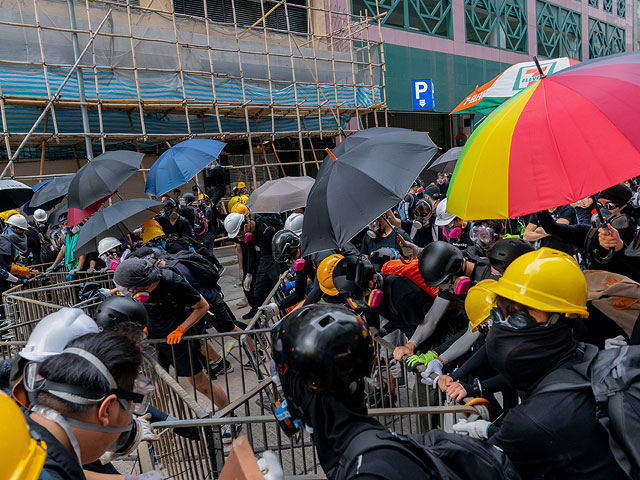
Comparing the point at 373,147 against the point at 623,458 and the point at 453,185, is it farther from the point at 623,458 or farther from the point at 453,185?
the point at 623,458

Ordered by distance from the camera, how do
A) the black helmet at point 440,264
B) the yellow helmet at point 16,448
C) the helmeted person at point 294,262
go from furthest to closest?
the helmeted person at point 294,262 < the black helmet at point 440,264 < the yellow helmet at point 16,448

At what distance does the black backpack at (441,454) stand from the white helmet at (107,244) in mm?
5295

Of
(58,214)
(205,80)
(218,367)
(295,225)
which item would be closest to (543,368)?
(295,225)

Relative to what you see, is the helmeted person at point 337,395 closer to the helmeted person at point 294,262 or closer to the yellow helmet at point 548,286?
the yellow helmet at point 548,286

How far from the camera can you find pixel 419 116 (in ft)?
72.1

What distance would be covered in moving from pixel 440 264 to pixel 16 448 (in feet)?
8.61

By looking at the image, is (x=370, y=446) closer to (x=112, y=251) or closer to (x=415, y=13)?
(x=112, y=251)

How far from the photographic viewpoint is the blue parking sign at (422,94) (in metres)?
19.1

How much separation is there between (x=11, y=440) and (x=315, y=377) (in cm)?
78

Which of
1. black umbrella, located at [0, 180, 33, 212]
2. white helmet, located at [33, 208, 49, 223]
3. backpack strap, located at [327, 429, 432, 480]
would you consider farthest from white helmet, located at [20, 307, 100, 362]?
white helmet, located at [33, 208, 49, 223]

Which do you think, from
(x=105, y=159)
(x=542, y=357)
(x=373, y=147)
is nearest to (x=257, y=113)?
(x=105, y=159)

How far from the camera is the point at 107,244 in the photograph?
586 cm

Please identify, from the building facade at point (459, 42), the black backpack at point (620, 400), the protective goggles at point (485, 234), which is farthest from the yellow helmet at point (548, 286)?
the building facade at point (459, 42)

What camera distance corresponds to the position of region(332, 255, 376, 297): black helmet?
3340 millimetres
